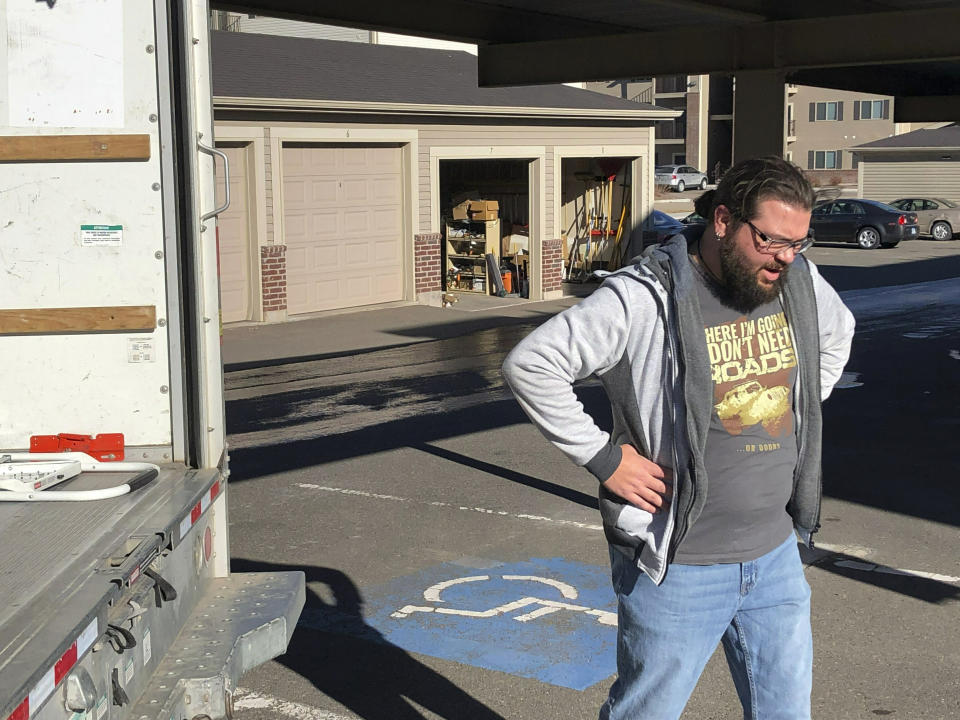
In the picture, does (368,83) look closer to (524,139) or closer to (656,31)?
(524,139)

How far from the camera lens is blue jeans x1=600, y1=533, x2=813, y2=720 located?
11.6ft

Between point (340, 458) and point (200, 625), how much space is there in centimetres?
614

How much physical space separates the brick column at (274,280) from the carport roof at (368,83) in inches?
88.2

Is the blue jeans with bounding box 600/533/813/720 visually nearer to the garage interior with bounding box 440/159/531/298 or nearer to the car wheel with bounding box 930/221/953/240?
the garage interior with bounding box 440/159/531/298

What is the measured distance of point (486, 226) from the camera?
24141mm

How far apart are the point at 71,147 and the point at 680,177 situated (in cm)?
6600

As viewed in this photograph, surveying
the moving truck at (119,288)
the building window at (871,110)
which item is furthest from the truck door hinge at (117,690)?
the building window at (871,110)

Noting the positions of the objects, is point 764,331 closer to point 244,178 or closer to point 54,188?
point 54,188

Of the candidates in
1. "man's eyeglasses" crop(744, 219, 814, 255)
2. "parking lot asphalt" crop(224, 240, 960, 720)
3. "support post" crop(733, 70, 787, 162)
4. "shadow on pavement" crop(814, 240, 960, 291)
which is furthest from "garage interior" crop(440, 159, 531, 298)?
"man's eyeglasses" crop(744, 219, 814, 255)

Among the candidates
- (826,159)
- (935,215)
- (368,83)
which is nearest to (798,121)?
(826,159)

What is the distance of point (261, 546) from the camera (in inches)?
308

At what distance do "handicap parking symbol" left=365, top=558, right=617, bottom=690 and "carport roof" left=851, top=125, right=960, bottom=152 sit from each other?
42690mm

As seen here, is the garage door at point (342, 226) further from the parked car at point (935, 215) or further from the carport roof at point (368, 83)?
the parked car at point (935, 215)

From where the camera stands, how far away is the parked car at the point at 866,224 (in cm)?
3625
